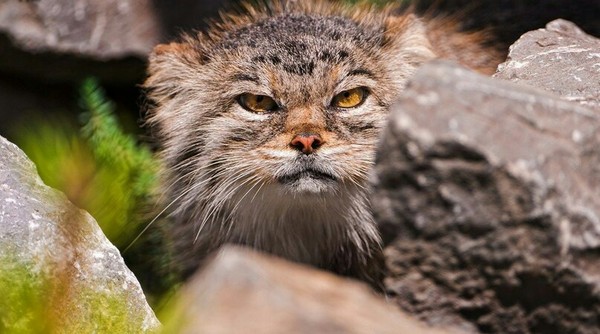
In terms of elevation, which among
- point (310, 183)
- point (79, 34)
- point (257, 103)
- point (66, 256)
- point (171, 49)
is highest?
point (171, 49)

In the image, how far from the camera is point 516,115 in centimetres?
265

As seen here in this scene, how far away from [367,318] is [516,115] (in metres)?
0.73

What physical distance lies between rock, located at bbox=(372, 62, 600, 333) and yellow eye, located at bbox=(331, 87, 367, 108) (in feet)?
6.86

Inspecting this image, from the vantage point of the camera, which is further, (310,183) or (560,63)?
(560,63)

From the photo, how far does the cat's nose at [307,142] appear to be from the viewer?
14.7ft

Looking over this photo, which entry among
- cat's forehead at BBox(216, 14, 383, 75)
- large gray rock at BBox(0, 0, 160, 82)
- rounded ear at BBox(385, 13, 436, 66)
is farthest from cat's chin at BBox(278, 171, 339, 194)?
large gray rock at BBox(0, 0, 160, 82)

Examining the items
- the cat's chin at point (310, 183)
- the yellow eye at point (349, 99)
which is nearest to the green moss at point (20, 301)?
the cat's chin at point (310, 183)

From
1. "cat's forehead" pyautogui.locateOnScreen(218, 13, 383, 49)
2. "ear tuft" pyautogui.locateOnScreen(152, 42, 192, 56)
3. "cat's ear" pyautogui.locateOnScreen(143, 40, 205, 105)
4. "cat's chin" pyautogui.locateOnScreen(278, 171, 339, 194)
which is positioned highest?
"cat's forehead" pyautogui.locateOnScreen(218, 13, 383, 49)

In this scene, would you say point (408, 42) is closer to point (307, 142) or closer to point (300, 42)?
point (300, 42)

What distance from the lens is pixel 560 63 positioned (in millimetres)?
4875

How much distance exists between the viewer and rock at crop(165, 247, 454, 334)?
6.95ft

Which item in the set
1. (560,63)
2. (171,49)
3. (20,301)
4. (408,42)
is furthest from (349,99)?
(20,301)

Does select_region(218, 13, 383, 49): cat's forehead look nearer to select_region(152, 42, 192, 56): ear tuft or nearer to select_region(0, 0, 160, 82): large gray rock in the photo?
select_region(152, 42, 192, 56): ear tuft

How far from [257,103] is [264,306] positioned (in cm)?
288
